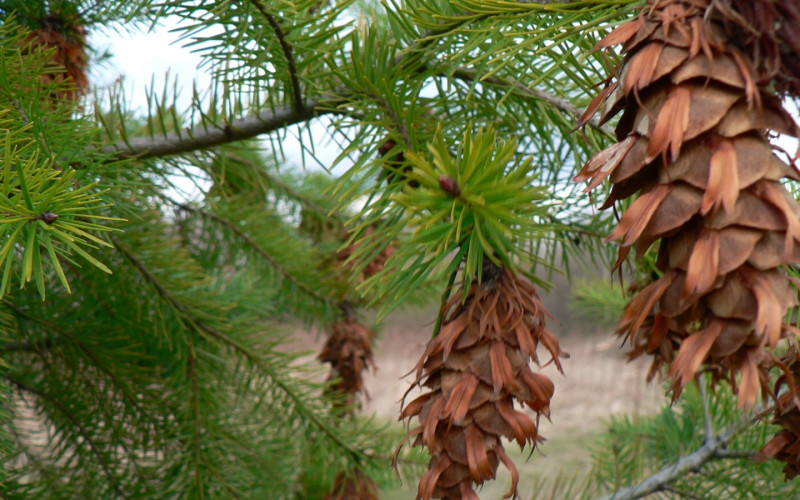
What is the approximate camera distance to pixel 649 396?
186cm

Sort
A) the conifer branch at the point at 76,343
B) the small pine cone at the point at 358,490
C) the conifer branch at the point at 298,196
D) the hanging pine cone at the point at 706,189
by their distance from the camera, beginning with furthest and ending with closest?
the conifer branch at the point at 298,196, the small pine cone at the point at 358,490, the conifer branch at the point at 76,343, the hanging pine cone at the point at 706,189

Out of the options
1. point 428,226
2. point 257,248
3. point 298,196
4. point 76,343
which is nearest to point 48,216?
point 428,226

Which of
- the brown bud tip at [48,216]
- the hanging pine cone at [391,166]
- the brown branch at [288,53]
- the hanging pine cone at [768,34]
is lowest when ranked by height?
the brown bud tip at [48,216]

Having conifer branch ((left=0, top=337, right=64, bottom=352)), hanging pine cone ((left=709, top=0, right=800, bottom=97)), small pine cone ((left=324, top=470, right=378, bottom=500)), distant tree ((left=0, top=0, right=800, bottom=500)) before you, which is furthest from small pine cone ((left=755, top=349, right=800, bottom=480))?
conifer branch ((left=0, top=337, right=64, bottom=352))

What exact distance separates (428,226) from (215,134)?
193mm

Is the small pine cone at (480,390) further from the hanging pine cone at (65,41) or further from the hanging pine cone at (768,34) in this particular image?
the hanging pine cone at (65,41)

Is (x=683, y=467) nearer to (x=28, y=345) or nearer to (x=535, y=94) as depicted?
(x=535, y=94)

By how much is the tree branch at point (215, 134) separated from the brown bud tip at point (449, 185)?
0.12 meters

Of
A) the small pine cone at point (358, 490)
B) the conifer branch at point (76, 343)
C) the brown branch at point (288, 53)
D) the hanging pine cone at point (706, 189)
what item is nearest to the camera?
the hanging pine cone at point (706, 189)

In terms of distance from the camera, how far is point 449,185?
23cm

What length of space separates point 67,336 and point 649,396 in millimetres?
1750

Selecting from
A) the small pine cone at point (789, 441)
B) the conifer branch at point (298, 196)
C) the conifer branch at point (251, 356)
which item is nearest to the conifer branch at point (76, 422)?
the conifer branch at point (251, 356)

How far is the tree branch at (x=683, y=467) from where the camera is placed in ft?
1.48

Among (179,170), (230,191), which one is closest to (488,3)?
(179,170)
